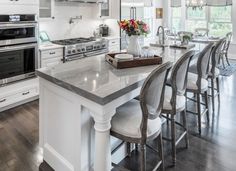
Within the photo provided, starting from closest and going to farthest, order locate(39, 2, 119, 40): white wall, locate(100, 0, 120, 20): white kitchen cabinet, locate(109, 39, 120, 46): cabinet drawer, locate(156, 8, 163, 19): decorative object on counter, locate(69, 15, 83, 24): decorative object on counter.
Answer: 1. locate(39, 2, 119, 40): white wall
2. locate(69, 15, 83, 24): decorative object on counter
3. locate(109, 39, 120, 46): cabinet drawer
4. locate(100, 0, 120, 20): white kitchen cabinet
5. locate(156, 8, 163, 19): decorative object on counter

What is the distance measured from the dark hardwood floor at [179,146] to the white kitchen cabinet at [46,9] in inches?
75.5

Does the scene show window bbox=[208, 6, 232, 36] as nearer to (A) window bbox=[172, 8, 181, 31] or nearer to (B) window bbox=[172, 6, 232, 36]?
(B) window bbox=[172, 6, 232, 36]

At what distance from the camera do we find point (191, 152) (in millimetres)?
2885

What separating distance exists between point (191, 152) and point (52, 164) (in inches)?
61.0

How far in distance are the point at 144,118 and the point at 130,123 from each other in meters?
0.17

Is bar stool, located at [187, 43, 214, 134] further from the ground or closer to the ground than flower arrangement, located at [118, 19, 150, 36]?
closer to the ground

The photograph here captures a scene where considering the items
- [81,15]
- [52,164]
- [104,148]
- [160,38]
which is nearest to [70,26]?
[81,15]

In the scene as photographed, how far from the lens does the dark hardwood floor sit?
2635 mm

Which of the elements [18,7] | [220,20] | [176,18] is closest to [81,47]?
[18,7]

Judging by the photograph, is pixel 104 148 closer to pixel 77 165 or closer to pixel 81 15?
pixel 77 165

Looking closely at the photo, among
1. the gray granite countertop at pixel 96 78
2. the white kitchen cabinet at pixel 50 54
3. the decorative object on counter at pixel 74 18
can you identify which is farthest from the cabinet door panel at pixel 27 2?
the gray granite countertop at pixel 96 78

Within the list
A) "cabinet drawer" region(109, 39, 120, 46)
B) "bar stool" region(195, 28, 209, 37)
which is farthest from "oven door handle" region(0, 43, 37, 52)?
"bar stool" region(195, 28, 209, 37)

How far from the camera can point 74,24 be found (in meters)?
5.89

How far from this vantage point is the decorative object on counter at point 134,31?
269 cm
